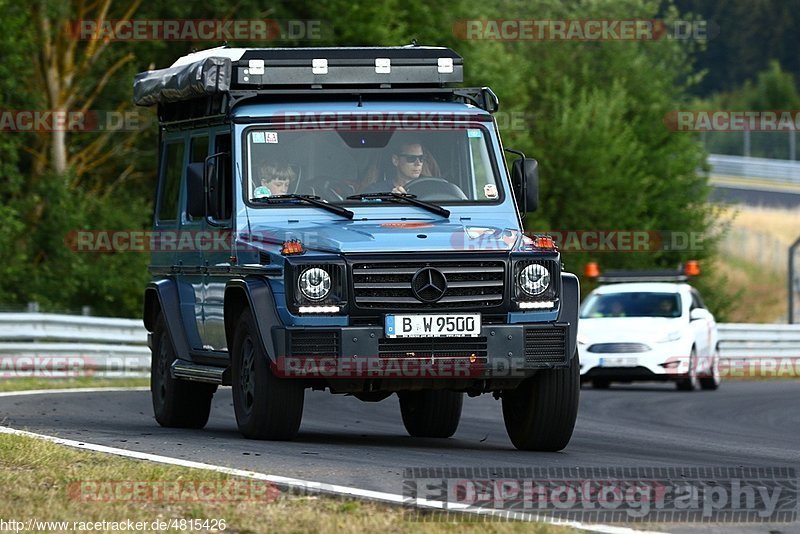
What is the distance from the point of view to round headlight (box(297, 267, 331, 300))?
1168 cm

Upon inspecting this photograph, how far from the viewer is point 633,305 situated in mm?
26906

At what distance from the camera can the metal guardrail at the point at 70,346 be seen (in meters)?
24.8

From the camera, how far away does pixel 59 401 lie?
18.1 m

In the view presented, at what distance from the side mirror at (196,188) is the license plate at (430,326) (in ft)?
6.60

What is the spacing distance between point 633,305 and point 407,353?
616 inches

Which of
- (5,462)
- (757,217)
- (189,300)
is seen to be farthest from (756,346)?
(757,217)

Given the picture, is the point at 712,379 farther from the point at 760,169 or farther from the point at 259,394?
the point at 760,169

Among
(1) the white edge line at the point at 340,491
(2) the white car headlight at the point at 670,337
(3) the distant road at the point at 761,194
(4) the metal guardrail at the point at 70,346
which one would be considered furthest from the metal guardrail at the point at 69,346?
(3) the distant road at the point at 761,194

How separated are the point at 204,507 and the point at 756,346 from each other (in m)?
26.0

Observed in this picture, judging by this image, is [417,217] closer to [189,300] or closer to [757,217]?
[189,300]

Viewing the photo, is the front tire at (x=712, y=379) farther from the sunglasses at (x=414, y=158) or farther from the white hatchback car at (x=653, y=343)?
the sunglasses at (x=414, y=158)

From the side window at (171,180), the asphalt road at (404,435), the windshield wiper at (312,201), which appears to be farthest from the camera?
the side window at (171,180)

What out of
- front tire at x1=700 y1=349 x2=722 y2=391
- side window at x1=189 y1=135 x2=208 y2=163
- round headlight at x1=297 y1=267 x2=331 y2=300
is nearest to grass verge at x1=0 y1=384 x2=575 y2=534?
round headlight at x1=297 y1=267 x2=331 y2=300

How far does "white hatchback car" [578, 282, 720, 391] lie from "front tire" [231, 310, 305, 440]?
12.7 metres
